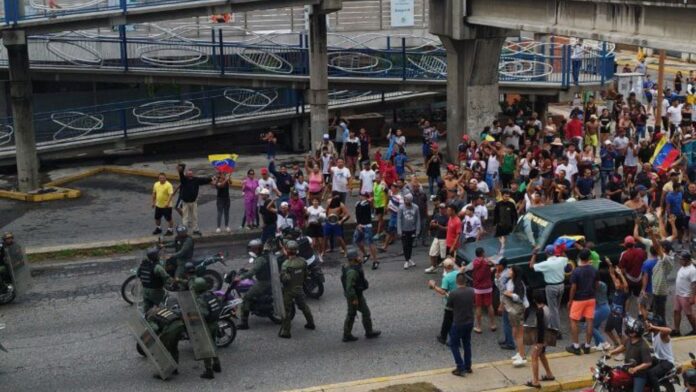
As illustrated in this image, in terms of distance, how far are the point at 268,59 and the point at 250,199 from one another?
9.23 m

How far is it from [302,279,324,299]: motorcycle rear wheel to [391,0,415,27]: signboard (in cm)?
1822

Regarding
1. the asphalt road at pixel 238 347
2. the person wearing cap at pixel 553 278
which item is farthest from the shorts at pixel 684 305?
the asphalt road at pixel 238 347

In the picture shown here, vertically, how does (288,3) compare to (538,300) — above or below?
above

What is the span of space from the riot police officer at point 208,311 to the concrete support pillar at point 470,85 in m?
→ 14.8

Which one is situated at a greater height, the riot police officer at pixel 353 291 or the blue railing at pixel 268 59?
the blue railing at pixel 268 59

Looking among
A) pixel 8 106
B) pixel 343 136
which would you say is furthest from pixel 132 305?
pixel 8 106

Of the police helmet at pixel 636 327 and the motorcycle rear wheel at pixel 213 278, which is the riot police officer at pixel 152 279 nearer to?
the motorcycle rear wheel at pixel 213 278

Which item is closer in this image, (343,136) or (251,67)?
(343,136)

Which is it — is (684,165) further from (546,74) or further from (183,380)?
(183,380)

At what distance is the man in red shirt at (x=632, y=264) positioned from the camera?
15414 mm

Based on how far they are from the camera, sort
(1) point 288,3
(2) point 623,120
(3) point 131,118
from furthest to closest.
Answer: (3) point 131,118, (2) point 623,120, (1) point 288,3

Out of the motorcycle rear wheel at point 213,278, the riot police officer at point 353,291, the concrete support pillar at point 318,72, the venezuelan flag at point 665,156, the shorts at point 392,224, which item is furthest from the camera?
the concrete support pillar at point 318,72

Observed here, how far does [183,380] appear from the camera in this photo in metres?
14.0

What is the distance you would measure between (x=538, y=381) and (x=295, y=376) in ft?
11.0
